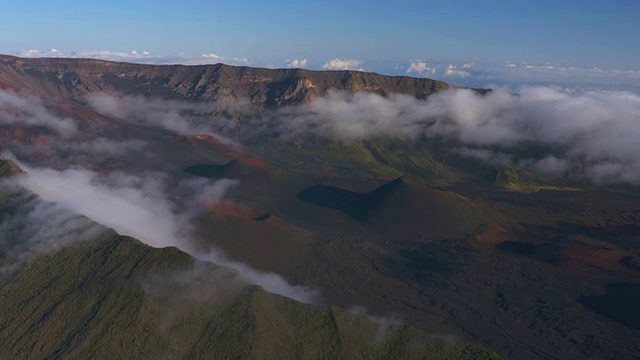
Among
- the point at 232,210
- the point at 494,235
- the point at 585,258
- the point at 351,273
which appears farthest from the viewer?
the point at 494,235

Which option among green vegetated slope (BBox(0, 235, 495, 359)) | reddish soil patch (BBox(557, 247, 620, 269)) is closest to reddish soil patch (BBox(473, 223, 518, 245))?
reddish soil patch (BBox(557, 247, 620, 269))

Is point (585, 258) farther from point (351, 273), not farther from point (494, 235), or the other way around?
point (351, 273)

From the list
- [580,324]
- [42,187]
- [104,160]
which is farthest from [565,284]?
[104,160]

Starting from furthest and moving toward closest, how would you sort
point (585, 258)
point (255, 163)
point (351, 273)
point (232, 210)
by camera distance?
point (255, 163) → point (232, 210) → point (585, 258) → point (351, 273)

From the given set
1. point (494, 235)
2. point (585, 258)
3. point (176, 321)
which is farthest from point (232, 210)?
point (585, 258)

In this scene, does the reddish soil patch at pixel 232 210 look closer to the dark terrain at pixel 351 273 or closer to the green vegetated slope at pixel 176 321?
the dark terrain at pixel 351 273

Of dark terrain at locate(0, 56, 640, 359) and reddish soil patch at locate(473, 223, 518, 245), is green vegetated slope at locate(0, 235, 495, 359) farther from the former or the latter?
reddish soil patch at locate(473, 223, 518, 245)

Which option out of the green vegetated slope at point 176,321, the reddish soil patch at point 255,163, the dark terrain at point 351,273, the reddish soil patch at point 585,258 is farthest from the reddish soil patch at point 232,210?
the reddish soil patch at point 585,258
